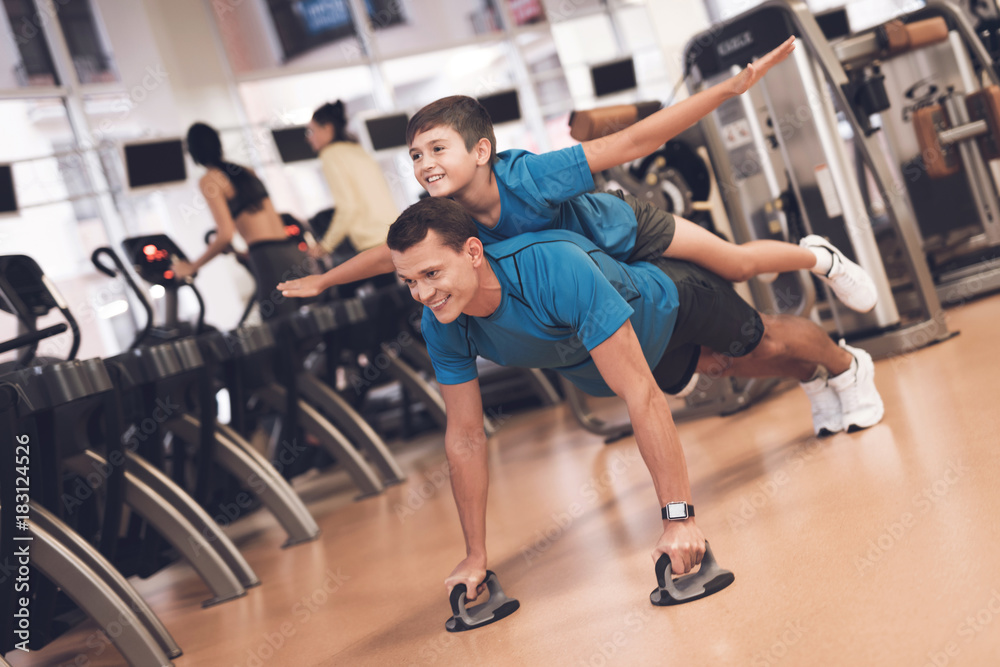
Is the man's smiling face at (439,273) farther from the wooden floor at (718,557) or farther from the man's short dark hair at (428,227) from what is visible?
the wooden floor at (718,557)

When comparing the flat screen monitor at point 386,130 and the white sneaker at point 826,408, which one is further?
the flat screen monitor at point 386,130

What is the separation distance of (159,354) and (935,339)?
297cm

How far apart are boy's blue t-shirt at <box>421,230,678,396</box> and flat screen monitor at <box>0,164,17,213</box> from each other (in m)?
3.73

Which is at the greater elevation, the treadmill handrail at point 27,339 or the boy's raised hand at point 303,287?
the treadmill handrail at point 27,339

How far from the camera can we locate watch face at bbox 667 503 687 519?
167 centimetres

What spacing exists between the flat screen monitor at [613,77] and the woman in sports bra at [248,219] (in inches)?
154

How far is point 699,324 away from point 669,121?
55 centimetres

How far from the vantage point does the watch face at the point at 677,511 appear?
5.49ft

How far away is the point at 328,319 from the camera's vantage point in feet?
12.3

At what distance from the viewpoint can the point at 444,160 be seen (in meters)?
1.79

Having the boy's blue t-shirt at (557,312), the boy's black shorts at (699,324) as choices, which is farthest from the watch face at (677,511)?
the boy's black shorts at (699,324)

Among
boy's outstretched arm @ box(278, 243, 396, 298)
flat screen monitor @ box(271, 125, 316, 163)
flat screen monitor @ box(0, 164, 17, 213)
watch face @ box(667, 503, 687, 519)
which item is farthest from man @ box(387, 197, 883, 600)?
flat screen monitor @ box(271, 125, 316, 163)

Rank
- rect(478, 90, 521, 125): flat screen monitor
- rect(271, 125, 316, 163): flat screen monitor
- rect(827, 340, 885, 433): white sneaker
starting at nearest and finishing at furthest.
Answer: rect(827, 340, 885, 433): white sneaker
rect(271, 125, 316, 163): flat screen monitor
rect(478, 90, 521, 125): flat screen monitor

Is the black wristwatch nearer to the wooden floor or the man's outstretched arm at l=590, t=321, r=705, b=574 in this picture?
the man's outstretched arm at l=590, t=321, r=705, b=574
